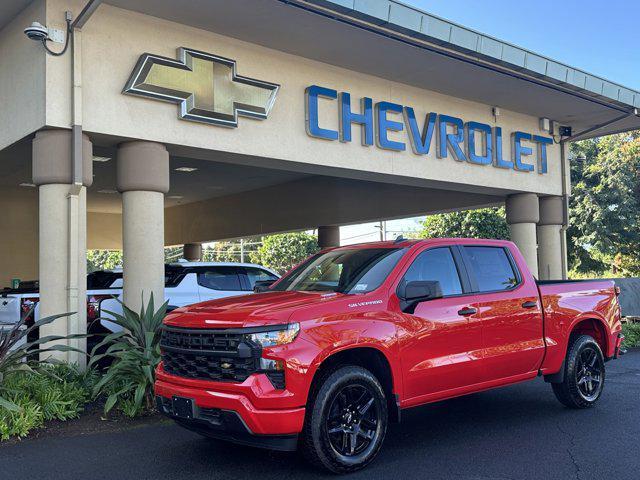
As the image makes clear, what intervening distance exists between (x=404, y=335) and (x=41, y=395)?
4.14 meters

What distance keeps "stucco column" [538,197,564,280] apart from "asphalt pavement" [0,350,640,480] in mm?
9058

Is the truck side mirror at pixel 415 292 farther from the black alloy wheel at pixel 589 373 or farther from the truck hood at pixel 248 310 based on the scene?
the black alloy wheel at pixel 589 373

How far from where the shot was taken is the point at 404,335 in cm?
551

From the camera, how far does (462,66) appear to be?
38.0 ft

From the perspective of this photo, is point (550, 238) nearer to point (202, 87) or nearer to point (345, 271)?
point (202, 87)

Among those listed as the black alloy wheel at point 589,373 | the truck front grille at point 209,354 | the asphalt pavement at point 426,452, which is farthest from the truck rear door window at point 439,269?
the black alloy wheel at point 589,373

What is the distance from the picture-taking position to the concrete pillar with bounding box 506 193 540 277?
15227 millimetres

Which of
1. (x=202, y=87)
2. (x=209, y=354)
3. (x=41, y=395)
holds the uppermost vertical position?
(x=202, y=87)

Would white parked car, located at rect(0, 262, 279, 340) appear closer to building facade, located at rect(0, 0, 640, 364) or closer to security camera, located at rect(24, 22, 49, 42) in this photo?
building facade, located at rect(0, 0, 640, 364)

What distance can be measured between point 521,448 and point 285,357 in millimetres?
2471

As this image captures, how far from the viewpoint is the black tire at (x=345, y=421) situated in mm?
4910

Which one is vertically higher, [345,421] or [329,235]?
[329,235]

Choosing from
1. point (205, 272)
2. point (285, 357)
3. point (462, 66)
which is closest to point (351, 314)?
point (285, 357)

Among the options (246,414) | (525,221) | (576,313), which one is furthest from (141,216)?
(525,221)
